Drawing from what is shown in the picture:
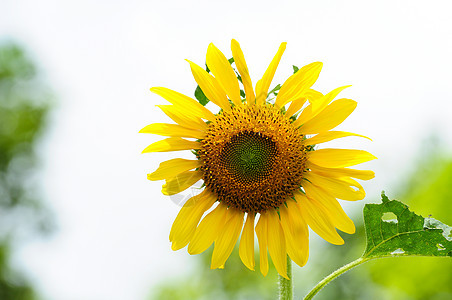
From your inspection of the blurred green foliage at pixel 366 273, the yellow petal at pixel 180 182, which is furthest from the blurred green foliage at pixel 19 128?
the yellow petal at pixel 180 182

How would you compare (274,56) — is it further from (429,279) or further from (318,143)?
(429,279)

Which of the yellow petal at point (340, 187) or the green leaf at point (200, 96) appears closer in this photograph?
the yellow petal at point (340, 187)

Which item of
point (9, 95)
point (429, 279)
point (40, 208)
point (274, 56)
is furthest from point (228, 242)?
point (9, 95)

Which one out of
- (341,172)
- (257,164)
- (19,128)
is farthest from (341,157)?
(19,128)

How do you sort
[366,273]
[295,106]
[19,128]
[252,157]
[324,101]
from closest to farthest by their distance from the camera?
[324,101]
[295,106]
[252,157]
[366,273]
[19,128]

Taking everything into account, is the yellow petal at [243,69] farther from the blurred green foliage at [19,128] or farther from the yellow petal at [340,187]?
the blurred green foliage at [19,128]

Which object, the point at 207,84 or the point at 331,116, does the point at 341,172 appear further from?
the point at 207,84
